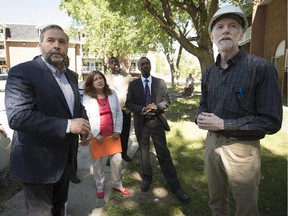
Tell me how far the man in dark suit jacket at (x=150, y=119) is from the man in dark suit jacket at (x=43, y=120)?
1.80 m

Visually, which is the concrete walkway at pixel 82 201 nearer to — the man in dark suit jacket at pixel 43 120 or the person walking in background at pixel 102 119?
the person walking in background at pixel 102 119

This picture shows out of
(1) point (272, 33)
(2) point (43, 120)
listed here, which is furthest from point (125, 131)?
(1) point (272, 33)

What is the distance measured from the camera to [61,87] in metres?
2.57

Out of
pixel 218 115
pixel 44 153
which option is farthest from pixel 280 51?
pixel 44 153

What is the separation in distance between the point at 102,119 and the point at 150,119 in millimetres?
776

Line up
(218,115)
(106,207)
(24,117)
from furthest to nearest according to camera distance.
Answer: (106,207) → (218,115) → (24,117)

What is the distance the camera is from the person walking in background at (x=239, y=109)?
2.29 metres

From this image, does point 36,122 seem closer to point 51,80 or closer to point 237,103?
point 51,80

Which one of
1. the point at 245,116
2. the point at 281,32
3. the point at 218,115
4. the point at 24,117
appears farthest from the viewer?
the point at 281,32

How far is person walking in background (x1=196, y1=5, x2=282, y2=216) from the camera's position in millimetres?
2295

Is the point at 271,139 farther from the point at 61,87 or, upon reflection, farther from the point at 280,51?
the point at 280,51

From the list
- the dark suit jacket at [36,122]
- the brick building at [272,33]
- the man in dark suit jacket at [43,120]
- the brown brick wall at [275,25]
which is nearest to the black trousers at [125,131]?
the man in dark suit jacket at [43,120]

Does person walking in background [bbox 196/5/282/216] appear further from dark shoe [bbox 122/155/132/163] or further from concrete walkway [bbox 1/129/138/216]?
dark shoe [bbox 122/155/132/163]

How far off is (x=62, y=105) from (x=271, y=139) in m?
6.13
